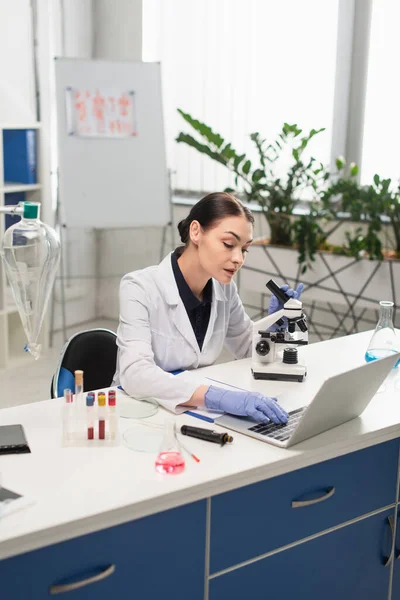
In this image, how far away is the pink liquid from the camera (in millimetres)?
1583

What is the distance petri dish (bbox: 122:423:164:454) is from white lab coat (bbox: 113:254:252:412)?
0.48 ft

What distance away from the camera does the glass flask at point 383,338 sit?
7.57 ft

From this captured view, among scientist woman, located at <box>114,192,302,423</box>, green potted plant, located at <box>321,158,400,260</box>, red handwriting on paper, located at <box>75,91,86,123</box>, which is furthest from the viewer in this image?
red handwriting on paper, located at <box>75,91,86,123</box>

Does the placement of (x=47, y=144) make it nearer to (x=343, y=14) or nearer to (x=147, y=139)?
(x=147, y=139)

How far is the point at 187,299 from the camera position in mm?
2293

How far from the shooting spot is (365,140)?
4.39 meters

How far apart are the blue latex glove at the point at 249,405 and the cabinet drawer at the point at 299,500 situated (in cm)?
16

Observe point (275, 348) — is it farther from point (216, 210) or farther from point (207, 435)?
point (207, 435)

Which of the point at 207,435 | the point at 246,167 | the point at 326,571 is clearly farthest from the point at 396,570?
the point at 246,167

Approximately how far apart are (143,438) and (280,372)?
1.95ft

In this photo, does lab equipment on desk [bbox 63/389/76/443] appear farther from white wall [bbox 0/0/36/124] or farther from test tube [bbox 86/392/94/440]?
white wall [bbox 0/0/36/124]

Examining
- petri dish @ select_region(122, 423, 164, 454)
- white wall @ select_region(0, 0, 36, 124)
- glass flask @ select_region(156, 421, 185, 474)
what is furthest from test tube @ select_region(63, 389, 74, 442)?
white wall @ select_region(0, 0, 36, 124)

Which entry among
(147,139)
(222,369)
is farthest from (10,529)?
(147,139)

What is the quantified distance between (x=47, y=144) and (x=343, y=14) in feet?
5.99
